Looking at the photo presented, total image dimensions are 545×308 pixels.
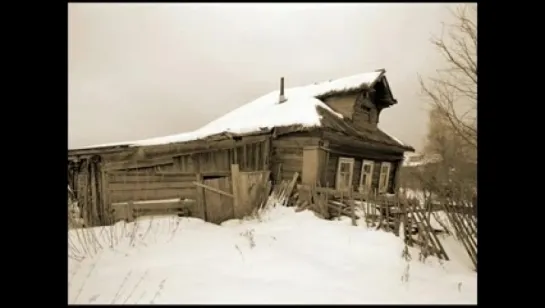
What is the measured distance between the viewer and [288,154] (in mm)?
11102

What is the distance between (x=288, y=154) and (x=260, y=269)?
7.27 meters

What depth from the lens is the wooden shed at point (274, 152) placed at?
7.88 metres

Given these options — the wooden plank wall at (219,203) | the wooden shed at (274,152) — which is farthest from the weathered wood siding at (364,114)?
the wooden plank wall at (219,203)

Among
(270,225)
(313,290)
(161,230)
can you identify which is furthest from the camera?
(270,225)

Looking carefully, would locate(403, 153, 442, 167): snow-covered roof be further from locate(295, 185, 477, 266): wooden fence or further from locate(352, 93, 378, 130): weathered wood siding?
locate(295, 185, 477, 266): wooden fence

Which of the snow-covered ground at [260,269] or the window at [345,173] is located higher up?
the window at [345,173]

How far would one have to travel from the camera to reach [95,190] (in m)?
7.71

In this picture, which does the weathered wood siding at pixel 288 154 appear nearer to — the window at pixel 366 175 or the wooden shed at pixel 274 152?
the wooden shed at pixel 274 152

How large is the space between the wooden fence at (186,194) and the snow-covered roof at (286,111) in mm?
2491

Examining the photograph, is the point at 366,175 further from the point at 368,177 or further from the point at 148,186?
Result: the point at 148,186
